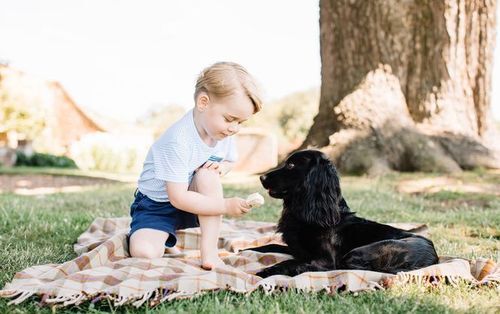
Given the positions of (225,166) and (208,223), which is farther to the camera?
(225,166)

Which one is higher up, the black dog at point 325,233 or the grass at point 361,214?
the black dog at point 325,233

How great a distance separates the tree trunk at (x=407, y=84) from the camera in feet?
28.6

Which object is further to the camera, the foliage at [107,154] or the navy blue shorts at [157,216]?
the foliage at [107,154]

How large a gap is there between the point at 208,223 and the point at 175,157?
45 centimetres

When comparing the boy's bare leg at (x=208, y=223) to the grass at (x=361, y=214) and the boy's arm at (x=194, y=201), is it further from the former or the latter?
the grass at (x=361, y=214)

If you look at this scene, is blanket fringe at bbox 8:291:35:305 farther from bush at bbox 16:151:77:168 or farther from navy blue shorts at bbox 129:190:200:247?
bush at bbox 16:151:77:168

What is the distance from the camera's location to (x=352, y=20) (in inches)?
359

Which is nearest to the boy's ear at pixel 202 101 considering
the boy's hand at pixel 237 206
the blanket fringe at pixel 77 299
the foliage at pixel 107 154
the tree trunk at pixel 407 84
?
the boy's hand at pixel 237 206

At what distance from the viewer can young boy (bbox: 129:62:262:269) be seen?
3.28m

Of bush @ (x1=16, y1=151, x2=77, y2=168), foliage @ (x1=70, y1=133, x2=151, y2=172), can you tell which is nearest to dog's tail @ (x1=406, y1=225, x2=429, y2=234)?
bush @ (x1=16, y1=151, x2=77, y2=168)

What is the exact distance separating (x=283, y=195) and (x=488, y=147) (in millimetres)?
6683

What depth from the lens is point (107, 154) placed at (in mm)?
23250

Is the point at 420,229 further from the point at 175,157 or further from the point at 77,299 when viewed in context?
the point at 77,299

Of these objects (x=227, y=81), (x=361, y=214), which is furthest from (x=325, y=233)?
(x=361, y=214)
